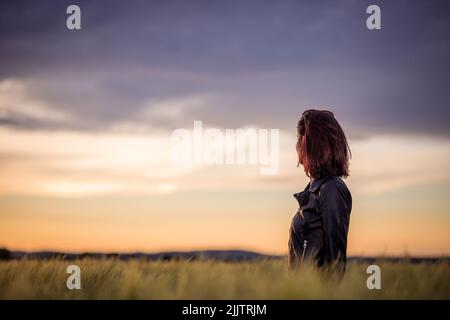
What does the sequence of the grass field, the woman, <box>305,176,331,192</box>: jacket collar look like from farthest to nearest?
<box>305,176,331,192</box>: jacket collar < the woman < the grass field

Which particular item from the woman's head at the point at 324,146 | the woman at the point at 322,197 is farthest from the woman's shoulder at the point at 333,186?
the woman's head at the point at 324,146

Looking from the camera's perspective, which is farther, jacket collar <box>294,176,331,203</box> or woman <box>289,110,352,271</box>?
jacket collar <box>294,176,331,203</box>

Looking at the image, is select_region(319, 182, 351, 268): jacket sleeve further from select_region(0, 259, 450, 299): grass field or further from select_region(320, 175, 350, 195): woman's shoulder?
select_region(0, 259, 450, 299): grass field

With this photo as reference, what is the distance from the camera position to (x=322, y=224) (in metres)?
5.38

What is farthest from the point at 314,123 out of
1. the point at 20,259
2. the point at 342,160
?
the point at 20,259

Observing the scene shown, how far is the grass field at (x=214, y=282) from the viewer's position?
5145mm

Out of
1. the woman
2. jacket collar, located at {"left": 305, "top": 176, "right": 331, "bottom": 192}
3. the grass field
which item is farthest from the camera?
jacket collar, located at {"left": 305, "top": 176, "right": 331, "bottom": 192}

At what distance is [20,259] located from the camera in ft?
23.1

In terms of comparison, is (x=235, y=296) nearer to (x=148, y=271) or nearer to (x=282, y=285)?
(x=282, y=285)

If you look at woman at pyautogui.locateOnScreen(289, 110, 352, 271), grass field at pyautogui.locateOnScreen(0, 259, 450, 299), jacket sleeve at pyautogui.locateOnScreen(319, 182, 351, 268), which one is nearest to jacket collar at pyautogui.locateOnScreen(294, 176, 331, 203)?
woman at pyautogui.locateOnScreen(289, 110, 352, 271)

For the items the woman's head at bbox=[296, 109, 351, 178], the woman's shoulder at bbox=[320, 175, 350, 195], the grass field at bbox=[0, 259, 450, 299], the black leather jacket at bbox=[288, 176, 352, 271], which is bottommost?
the grass field at bbox=[0, 259, 450, 299]

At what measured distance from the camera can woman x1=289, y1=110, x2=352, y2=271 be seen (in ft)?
17.2

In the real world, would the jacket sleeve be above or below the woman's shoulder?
below

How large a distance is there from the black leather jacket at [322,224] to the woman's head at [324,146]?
14 cm
